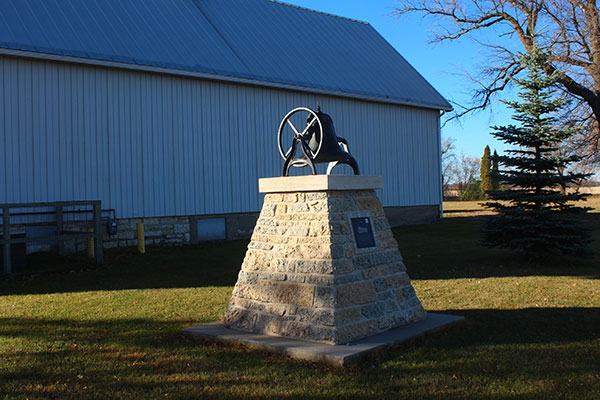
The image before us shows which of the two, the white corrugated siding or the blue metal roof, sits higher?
the blue metal roof

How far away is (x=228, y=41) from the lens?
1702 cm

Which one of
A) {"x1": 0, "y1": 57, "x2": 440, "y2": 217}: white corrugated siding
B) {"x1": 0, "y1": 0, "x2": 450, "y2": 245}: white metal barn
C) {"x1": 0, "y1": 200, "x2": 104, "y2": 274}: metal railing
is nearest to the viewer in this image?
{"x1": 0, "y1": 200, "x2": 104, "y2": 274}: metal railing

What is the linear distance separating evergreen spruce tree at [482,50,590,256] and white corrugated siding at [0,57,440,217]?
7.27m

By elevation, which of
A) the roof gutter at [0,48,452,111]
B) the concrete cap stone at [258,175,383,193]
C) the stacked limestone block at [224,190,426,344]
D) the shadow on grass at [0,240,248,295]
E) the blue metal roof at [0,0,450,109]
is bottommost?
the shadow on grass at [0,240,248,295]

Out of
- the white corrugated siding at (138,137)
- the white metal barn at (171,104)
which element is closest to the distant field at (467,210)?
the white metal barn at (171,104)

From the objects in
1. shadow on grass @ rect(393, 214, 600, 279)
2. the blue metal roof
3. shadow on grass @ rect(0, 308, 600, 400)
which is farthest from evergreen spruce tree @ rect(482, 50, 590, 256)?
the blue metal roof

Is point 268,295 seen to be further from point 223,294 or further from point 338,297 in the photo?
point 223,294

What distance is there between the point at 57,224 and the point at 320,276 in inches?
346

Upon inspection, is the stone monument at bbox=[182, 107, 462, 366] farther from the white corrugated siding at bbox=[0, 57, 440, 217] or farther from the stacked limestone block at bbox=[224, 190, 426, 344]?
the white corrugated siding at bbox=[0, 57, 440, 217]

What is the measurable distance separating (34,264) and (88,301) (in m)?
4.21

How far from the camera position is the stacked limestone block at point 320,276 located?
5.48m

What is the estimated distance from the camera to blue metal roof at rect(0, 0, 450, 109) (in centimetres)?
1323

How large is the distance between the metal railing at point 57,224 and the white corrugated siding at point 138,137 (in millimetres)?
359

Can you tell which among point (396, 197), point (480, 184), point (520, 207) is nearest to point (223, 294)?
point (520, 207)
